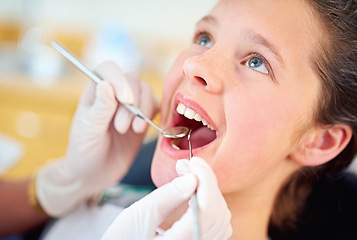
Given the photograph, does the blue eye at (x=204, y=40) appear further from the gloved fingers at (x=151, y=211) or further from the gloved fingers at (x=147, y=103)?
the gloved fingers at (x=151, y=211)

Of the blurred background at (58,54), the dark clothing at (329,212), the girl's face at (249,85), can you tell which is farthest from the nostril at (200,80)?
the blurred background at (58,54)

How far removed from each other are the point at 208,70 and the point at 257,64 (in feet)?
0.36

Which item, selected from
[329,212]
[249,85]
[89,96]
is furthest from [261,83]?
[329,212]

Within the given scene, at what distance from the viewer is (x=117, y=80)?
0.82m

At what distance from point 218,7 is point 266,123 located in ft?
0.84

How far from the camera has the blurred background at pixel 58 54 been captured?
6.00 feet

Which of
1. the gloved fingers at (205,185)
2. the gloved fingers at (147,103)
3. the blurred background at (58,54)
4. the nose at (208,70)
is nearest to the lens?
the gloved fingers at (205,185)

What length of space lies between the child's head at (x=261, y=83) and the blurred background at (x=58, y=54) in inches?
33.5

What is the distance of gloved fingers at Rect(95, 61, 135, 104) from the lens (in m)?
0.80

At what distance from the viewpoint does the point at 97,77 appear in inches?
32.1

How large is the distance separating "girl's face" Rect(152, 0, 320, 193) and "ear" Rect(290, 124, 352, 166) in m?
0.08

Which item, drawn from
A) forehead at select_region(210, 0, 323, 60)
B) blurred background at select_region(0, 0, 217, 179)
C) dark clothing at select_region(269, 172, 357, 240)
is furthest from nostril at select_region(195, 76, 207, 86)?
blurred background at select_region(0, 0, 217, 179)

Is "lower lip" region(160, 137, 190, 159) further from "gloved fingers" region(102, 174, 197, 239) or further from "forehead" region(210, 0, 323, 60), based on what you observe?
"forehead" region(210, 0, 323, 60)

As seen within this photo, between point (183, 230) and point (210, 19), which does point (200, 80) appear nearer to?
point (210, 19)
